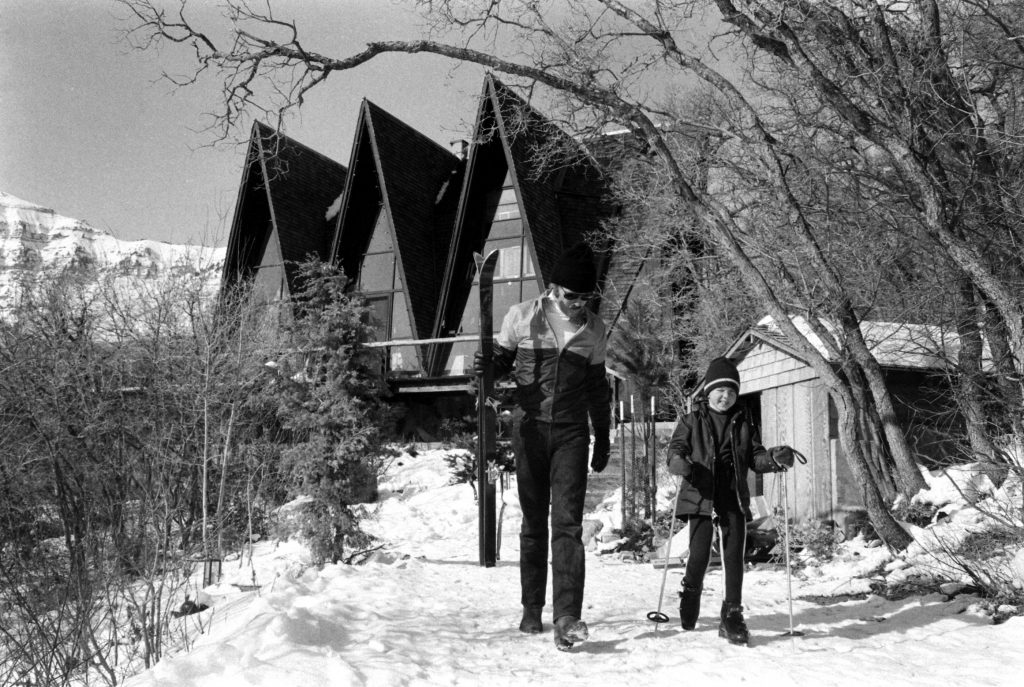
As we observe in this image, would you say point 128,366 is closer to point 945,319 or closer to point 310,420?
point 310,420

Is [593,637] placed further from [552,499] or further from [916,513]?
[916,513]

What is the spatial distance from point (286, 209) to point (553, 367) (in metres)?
20.5

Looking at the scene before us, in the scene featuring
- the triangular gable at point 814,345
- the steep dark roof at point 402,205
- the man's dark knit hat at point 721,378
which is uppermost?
the steep dark roof at point 402,205

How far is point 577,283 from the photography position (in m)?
5.15

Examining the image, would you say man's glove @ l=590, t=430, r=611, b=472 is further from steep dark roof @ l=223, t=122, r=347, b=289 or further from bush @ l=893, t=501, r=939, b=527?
steep dark roof @ l=223, t=122, r=347, b=289

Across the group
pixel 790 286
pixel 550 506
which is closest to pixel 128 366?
pixel 790 286

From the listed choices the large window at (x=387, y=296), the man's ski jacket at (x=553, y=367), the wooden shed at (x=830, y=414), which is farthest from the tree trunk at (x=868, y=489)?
the large window at (x=387, y=296)

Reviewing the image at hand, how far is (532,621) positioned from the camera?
5.24 metres

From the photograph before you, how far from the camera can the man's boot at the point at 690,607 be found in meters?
5.36

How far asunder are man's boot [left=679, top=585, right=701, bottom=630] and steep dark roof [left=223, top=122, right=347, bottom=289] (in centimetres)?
1912

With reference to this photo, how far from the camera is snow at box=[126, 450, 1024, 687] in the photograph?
4.23 metres

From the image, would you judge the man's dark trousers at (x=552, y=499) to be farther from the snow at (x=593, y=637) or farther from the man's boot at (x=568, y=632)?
the snow at (x=593, y=637)

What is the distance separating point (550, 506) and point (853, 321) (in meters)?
5.67

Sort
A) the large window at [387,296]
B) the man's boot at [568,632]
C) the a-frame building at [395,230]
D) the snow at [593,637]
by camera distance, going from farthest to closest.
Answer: the large window at [387,296] → the a-frame building at [395,230] → the man's boot at [568,632] → the snow at [593,637]
